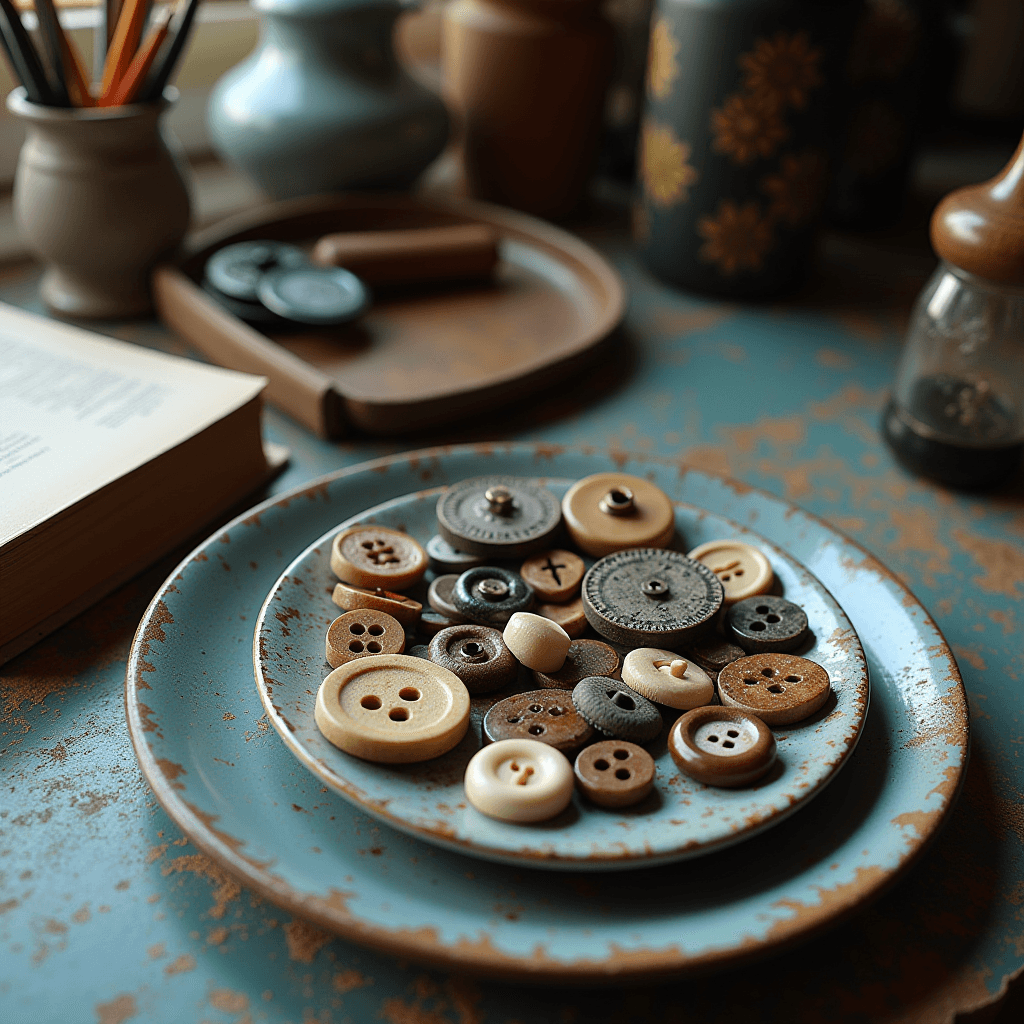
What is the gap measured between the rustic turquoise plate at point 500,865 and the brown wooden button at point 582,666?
4.5 inches

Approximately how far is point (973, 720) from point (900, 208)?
0.99 metres

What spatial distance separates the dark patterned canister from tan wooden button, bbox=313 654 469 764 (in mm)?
773

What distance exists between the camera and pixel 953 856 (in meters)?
0.53

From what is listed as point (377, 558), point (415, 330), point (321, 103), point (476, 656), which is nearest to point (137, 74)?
point (321, 103)

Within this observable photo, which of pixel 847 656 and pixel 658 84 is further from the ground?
pixel 658 84

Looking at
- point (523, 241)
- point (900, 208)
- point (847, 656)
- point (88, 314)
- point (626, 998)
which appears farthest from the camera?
point (900, 208)

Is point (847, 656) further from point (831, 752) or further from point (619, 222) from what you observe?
point (619, 222)

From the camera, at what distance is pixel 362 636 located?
0.57 m

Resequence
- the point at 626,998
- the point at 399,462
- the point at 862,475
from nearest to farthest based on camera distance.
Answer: the point at 626,998 < the point at 399,462 < the point at 862,475

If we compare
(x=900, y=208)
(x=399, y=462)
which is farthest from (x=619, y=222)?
(x=399, y=462)

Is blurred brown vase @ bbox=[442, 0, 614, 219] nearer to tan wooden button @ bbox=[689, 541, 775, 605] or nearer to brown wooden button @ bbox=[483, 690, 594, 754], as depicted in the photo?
tan wooden button @ bbox=[689, 541, 775, 605]

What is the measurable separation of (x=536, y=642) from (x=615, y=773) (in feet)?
0.30

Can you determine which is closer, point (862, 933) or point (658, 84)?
point (862, 933)

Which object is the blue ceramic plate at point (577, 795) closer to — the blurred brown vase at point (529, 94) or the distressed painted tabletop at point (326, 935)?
the distressed painted tabletop at point (326, 935)
